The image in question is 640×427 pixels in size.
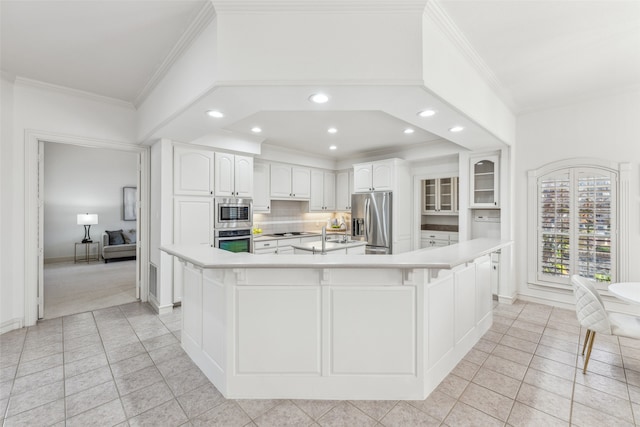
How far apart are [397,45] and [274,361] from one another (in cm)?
238

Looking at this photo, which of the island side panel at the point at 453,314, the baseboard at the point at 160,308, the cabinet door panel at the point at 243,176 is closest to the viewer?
the island side panel at the point at 453,314

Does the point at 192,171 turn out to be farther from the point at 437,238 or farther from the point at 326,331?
the point at 437,238

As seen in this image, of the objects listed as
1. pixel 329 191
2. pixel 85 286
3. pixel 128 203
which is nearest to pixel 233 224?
pixel 329 191

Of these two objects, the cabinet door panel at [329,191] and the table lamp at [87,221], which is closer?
the cabinet door panel at [329,191]

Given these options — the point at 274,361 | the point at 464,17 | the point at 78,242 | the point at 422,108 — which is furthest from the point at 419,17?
the point at 78,242

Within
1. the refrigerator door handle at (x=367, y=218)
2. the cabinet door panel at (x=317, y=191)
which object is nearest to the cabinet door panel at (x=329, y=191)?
the cabinet door panel at (x=317, y=191)

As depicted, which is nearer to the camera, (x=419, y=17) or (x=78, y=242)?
(x=419, y=17)

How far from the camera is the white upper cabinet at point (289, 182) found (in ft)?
18.6

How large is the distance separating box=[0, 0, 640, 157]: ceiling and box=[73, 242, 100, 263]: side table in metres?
5.67

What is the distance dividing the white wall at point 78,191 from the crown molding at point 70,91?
389 centimetres

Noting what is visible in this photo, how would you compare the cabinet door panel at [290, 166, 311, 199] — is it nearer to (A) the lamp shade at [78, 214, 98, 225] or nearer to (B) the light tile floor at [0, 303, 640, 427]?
(B) the light tile floor at [0, 303, 640, 427]

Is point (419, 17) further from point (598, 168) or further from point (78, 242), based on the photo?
point (78, 242)

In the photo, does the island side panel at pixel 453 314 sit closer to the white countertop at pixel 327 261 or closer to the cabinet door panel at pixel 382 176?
the white countertop at pixel 327 261

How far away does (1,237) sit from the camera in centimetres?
312
